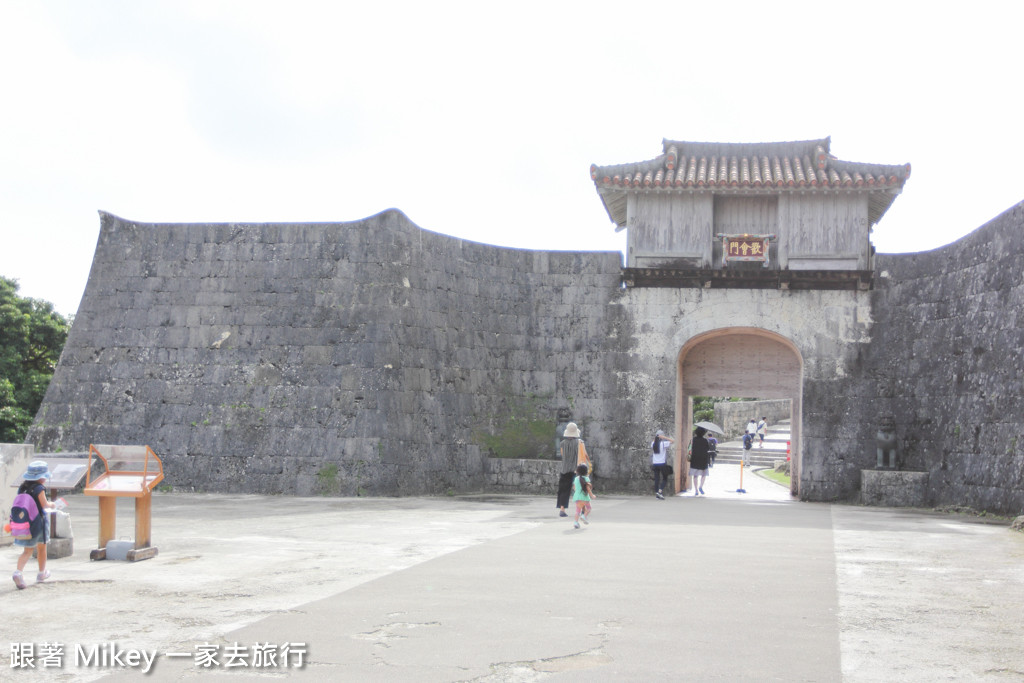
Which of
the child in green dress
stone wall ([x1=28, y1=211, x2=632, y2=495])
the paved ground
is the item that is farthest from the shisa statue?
the child in green dress

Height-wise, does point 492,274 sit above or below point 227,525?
above

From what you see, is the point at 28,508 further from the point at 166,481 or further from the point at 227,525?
the point at 166,481

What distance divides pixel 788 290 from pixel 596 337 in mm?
3998

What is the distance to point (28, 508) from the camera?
707 cm

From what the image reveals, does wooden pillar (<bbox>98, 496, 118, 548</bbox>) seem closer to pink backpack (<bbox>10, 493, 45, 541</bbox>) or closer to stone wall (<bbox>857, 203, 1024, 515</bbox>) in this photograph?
pink backpack (<bbox>10, 493, 45, 541</bbox>)

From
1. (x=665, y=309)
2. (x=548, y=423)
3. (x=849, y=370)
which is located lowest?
(x=548, y=423)

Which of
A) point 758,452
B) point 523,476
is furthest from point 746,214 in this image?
point 758,452

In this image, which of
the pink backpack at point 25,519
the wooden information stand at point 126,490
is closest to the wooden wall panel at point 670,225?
the wooden information stand at point 126,490

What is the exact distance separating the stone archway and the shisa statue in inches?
81.3

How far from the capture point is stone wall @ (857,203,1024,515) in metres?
14.2

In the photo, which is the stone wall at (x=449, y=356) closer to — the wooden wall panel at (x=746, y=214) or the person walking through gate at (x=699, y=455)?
the person walking through gate at (x=699, y=455)

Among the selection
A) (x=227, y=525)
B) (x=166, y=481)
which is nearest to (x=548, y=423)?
(x=166, y=481)

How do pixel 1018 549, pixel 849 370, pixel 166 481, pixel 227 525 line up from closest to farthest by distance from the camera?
1. pixel 1018 549
2. pixel 227 525
3. pixel 166 481
4. pixel 849 370

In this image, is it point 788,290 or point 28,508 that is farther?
point 788,290
